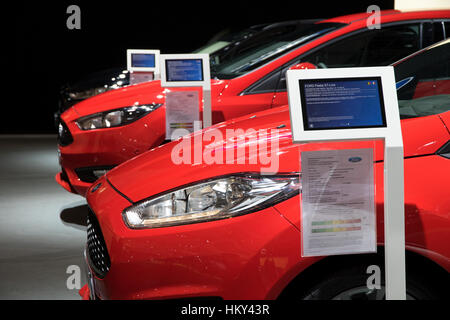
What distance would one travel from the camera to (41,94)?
1255 cm

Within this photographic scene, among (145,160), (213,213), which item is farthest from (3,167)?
(213,213)

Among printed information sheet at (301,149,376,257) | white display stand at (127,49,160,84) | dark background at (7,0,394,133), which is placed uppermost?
dark background at (7,0,394,133)

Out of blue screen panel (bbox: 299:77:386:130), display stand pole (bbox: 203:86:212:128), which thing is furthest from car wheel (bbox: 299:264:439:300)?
display stand pole (bbox: 203:86:212:128)

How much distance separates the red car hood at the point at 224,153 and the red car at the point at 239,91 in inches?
68.4

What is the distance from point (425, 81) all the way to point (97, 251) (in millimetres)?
1800

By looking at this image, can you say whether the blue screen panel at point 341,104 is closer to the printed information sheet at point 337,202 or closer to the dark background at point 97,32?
the printed information sheet at point 337,202

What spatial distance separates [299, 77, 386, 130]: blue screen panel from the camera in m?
2.00

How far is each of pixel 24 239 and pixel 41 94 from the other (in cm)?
854

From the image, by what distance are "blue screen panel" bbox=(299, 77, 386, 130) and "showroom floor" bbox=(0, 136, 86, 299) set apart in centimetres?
204

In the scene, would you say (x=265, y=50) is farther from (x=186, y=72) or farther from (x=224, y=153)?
(x=224, y=153)

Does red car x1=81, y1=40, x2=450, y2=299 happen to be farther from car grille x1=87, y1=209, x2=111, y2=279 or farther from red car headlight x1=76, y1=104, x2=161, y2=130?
red car headlight x1=76, y1=104, x2=161, y2=130

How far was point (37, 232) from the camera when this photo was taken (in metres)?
4.68

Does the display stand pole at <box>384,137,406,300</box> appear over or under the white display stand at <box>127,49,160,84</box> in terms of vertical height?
under

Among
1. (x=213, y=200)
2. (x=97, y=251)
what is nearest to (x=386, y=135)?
(x=213, y=200)
